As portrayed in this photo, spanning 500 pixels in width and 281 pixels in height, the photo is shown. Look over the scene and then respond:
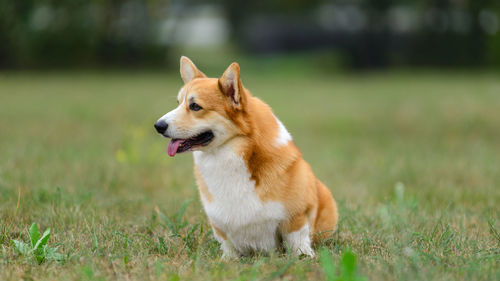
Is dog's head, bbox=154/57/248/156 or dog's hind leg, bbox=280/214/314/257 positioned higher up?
dog's head, bbox=154/57/248/156

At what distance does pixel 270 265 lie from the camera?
2668 millimetres

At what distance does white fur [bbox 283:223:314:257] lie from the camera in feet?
9.34

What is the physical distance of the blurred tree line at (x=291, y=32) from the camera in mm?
15820

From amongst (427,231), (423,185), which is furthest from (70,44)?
(427,231)

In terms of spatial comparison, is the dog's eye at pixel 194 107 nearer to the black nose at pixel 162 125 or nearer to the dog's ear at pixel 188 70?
the black nose at pixel 162 125

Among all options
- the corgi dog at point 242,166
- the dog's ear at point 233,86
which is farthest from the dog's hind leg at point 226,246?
the dog's ear at point 233,86

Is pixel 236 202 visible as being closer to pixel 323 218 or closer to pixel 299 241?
Result: pixel 299 241

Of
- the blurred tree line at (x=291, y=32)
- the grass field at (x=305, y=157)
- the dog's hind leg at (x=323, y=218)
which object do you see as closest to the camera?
the grass field at (x=305, y=157)

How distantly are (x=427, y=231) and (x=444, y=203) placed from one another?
0.94m

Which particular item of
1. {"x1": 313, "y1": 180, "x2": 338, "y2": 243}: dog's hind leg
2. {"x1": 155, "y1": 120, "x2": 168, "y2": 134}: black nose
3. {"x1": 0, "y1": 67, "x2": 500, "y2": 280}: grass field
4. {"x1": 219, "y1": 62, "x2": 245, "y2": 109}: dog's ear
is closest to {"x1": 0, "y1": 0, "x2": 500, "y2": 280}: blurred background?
{"x1": 0, "y1": 67, "x2": 500, "y2": 280}: grass field

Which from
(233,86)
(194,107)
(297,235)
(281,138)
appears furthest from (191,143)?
(297,235)

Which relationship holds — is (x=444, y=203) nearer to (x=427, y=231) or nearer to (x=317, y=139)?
(x=427, y=231)

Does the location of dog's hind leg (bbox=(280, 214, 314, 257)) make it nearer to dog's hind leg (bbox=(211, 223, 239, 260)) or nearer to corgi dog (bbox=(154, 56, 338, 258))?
corgi dog (bbox=(154, 56, 338, 258))

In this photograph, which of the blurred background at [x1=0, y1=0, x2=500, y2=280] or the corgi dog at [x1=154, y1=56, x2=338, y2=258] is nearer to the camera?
the corgi dog at [x1=154, y1=56, x2=338, y2=258]
